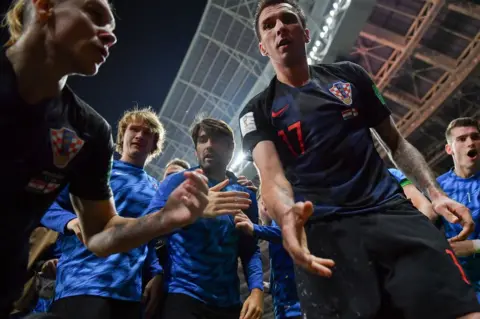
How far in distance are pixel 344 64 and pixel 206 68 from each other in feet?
43.3

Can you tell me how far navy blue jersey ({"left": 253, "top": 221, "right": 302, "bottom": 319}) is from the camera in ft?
10.8

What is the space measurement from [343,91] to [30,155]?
1.55m

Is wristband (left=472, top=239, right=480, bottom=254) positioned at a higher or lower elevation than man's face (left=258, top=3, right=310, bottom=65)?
lower

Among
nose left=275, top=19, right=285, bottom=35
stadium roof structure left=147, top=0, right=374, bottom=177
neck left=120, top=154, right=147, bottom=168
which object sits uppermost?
nose left=275, top=19, right=285, bottom=35

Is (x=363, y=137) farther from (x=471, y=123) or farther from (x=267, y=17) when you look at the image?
(x=471, y=123)

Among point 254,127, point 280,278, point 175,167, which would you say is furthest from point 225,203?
point 175,167

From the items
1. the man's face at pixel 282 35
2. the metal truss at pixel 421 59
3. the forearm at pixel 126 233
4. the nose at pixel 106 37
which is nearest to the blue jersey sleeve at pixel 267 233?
the forearm at pixel 126 233

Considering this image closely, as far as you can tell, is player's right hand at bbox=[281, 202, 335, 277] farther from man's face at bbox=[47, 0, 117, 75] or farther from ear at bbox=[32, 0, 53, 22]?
ear at bbox=[32, 0, 53, 22]

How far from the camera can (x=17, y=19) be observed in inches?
82.8

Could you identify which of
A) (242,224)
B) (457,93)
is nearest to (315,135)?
(242,224)

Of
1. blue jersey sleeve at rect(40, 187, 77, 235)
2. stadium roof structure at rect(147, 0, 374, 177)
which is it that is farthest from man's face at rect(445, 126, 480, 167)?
stadium roof structure at rect(147, 0, 374, 177)

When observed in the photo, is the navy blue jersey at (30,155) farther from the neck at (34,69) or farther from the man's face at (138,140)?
the man's face at (138,140)

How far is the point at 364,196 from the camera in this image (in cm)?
201

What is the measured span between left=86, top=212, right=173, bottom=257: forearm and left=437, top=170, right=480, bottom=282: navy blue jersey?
2531 millimetres
